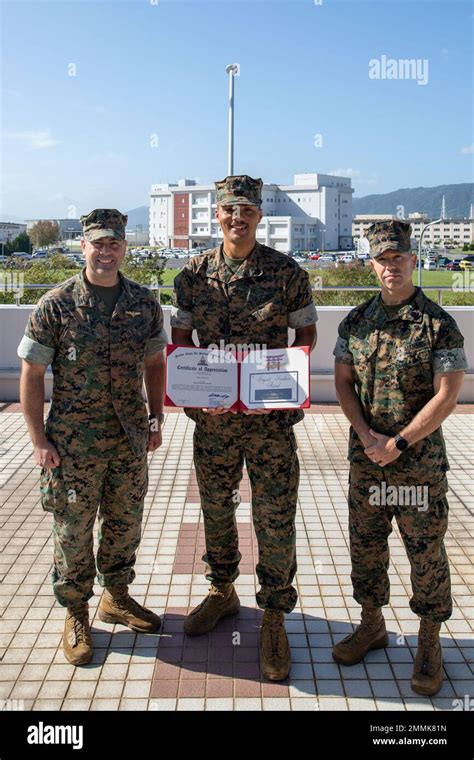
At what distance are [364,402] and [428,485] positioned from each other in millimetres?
462

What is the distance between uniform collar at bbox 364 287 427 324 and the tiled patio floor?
1.64 meters

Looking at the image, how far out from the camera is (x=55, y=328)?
126 inches

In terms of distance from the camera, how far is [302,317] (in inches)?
131

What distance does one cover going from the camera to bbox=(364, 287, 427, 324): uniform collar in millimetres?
3018

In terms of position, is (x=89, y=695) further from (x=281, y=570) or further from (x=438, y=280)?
(x=438, y=280)

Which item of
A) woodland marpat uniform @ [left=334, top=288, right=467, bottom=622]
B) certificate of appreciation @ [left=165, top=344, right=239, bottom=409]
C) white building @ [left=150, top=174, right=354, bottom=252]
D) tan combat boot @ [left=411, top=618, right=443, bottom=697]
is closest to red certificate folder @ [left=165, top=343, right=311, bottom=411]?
certificate of appreciation @ [left=165, top=344, right=239, bottom=409]

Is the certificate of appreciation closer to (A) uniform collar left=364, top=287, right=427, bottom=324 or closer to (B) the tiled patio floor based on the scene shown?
(A) uniform collar left=364, top=287, right=427, bottom=324

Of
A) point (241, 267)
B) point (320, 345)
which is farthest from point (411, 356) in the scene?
point (320, 345)

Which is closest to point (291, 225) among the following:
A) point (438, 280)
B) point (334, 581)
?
point (438, 280)

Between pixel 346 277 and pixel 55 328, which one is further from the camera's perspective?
pixel 346 277

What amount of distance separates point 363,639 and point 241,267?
1.89 meters

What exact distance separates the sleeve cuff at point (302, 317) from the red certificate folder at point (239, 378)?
146 millimetres

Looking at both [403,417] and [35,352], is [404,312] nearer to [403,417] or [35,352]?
[403,417]

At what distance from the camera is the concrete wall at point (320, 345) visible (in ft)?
28.0
